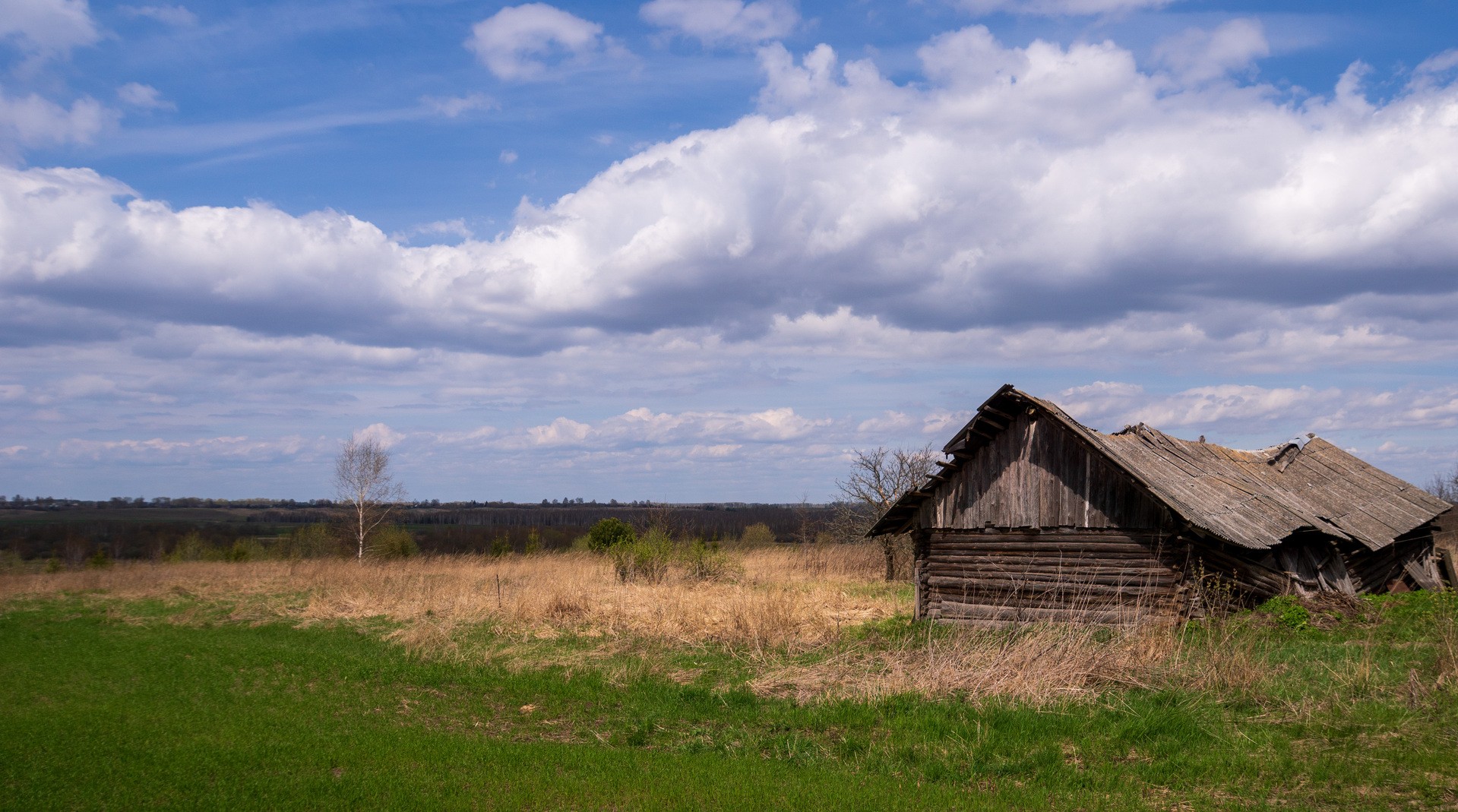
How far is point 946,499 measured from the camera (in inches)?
789

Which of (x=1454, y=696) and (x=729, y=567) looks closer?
(x=1454, y=696)

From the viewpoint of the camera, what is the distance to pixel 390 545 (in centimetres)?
4900

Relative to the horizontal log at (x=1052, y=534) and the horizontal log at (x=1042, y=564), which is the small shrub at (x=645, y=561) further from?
the horizontal log at (x=1052, y=534)

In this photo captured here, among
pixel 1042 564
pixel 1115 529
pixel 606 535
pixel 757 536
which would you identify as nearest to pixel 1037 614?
pixel 1042 564

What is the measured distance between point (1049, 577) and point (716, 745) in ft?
35.6

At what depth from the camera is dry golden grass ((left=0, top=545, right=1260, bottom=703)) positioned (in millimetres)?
11234

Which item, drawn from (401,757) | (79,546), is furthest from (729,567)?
(79,546)

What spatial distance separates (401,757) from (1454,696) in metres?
11.1

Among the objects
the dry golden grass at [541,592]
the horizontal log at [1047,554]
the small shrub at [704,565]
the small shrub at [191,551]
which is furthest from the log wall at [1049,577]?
the small shrub at [191,551]

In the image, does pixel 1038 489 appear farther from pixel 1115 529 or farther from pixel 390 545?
pixel 390 545

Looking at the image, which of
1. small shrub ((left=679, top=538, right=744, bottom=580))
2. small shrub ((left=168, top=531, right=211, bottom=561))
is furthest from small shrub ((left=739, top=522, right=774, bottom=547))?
small shrub ((left=168, top=531, right=211, bottom=561))

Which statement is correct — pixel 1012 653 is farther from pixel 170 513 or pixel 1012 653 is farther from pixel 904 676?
pixel 170 513

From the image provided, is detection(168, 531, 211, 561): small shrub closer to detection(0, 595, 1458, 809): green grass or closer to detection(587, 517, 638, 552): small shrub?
detection(587, 517, 638, 552): small shrub

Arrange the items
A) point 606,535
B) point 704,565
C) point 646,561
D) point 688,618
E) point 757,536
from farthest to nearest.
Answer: point 757,536, point 606,535, point 704,565, point 646,561, point 688,618
